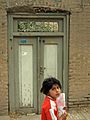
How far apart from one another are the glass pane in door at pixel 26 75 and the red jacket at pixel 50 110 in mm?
4087

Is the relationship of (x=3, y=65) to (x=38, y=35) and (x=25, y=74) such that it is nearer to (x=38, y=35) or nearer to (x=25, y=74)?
(x=25, y=74)

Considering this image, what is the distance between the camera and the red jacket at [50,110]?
11.4ft

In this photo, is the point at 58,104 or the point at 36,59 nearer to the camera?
the point at 58,104

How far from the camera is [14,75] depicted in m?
7.54

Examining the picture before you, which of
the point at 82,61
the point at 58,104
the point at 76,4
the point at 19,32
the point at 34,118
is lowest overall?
the point at 34,118

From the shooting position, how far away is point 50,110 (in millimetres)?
3484

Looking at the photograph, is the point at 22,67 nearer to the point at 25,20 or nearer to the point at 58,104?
the point at 25,20

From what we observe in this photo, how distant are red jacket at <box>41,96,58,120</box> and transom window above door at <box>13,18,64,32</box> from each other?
4.10 meters

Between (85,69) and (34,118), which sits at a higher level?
(85,69)

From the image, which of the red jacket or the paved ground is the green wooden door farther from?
the red jacket

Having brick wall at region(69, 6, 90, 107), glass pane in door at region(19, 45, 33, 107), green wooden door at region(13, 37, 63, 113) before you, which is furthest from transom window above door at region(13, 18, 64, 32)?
glass pane in door at region(19, 45, 33, 107)

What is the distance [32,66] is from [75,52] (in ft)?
3.89

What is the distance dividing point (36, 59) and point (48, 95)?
4.01 meters

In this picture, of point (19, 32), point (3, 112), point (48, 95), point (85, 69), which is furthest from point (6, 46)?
point (48, 95)
